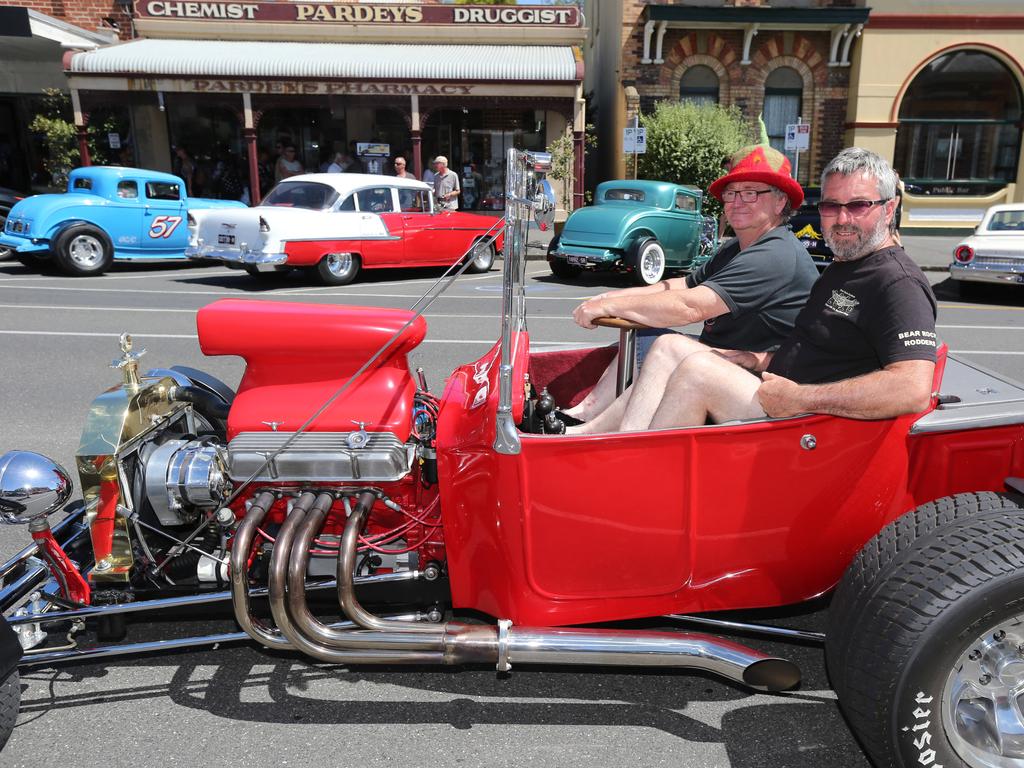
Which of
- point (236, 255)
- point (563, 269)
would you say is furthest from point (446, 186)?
point (236, 255)

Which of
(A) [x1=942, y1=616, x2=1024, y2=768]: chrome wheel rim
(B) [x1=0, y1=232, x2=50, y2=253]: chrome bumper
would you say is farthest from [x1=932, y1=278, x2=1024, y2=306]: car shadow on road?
(B) [x1=0, y1=232, x2=50, y2=253]: chrome bumper

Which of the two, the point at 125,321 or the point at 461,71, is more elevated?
the point at 461,71

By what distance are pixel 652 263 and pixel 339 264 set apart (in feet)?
15.6

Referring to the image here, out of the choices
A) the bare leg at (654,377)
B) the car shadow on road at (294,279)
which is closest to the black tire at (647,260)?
the car shadow on road at (294,279)

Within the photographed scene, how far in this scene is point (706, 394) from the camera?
2.62 metres

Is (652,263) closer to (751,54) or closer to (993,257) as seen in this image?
(993,257)

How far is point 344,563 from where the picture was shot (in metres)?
2.49

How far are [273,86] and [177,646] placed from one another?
18090mm

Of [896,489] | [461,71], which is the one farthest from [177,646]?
[461,71]

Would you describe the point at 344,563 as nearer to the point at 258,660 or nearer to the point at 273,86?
the point at 258,660

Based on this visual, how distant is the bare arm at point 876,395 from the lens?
7.63ft

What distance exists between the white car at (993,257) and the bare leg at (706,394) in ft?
34.5

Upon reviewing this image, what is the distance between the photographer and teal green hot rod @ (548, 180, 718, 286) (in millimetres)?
12641

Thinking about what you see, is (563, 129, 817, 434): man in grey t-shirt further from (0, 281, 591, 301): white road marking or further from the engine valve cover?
(0, 281, 591, 301): white road marking
